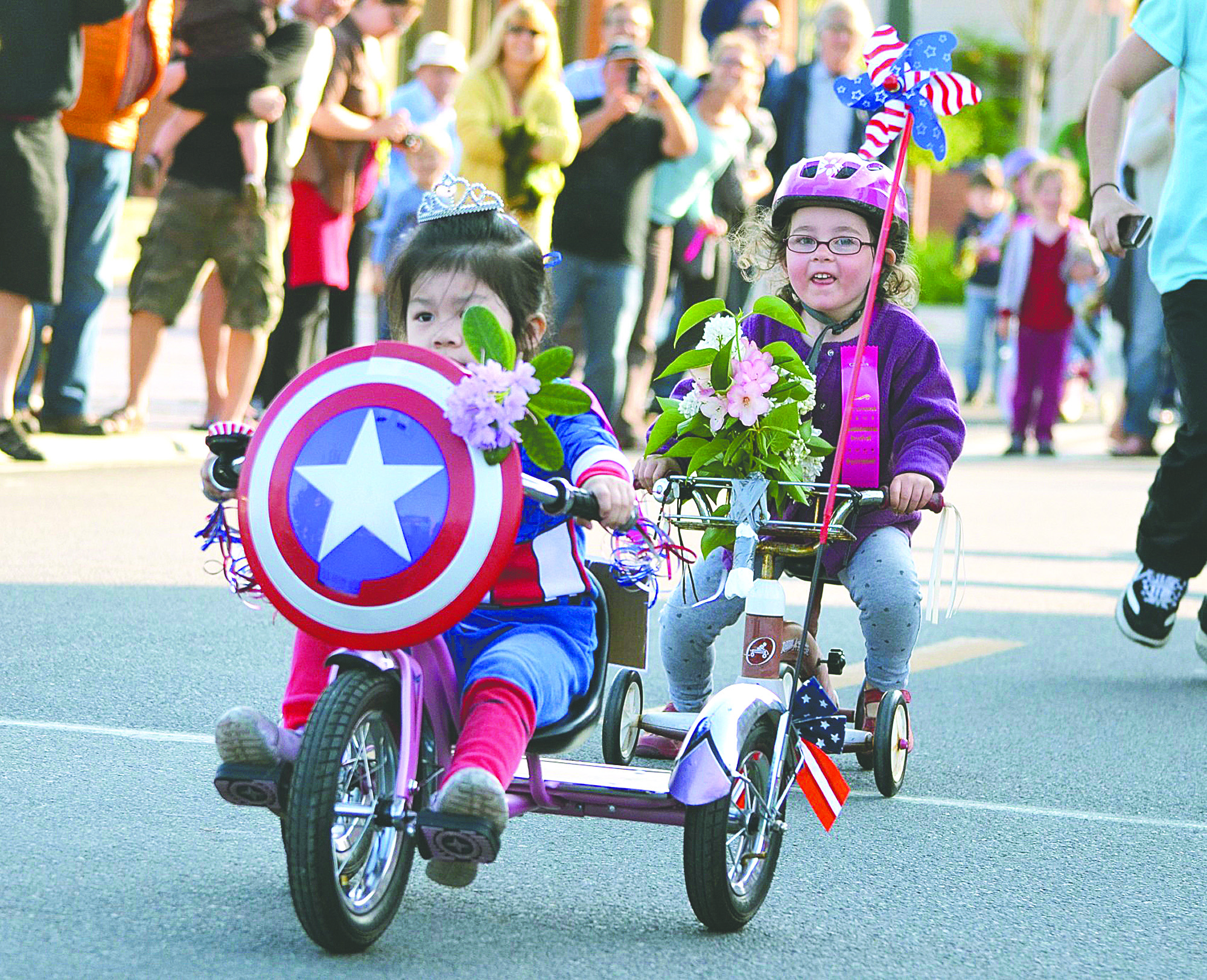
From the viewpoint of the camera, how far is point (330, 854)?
3.09 metres

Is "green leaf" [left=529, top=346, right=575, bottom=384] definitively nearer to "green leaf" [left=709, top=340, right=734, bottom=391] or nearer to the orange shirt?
"green leaf" [left=709, top=340, right=734, bottom=391]

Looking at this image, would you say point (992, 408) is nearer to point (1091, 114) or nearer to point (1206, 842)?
point (1091, 114)

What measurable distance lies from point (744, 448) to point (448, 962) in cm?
128

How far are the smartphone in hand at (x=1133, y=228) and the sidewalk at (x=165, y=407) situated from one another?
8.31 feet

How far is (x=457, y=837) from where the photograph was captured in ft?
10.4

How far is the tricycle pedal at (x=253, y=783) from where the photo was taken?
10.6 ft

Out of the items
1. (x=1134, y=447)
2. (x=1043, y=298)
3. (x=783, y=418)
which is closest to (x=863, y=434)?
(x=783, y=418)

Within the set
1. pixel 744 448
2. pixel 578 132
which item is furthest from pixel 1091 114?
pixel 578 132

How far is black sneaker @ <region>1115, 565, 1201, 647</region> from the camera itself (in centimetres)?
609

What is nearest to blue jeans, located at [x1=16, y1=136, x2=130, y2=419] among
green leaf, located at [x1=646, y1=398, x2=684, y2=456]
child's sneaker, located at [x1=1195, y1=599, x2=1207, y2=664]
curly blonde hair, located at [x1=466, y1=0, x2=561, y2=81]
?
curly blonde hair, located at [x1=466, y1=0, x2=561, y2=81]

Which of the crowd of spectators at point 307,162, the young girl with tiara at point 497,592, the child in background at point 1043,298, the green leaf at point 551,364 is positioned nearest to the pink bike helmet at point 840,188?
the young girl with tiara at point 497,592

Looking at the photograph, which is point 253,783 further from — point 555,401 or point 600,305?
point 600,305

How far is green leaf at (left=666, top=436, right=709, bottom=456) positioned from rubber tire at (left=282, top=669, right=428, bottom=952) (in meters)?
1.13

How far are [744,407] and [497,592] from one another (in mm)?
687
